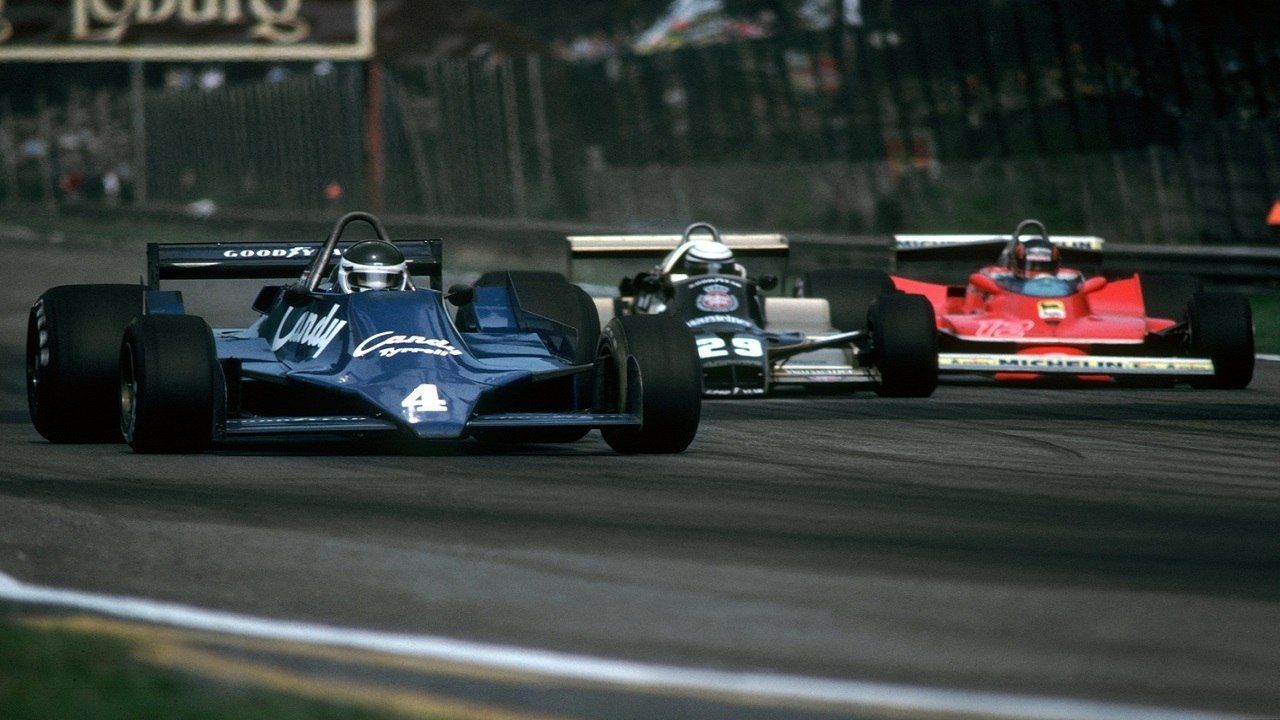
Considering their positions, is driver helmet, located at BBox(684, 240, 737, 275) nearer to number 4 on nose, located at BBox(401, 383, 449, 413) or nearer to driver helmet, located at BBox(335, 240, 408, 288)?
driver helmet, located at BBox(335, 240, 408, 288)

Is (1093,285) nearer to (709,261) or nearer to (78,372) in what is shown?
(709,261)

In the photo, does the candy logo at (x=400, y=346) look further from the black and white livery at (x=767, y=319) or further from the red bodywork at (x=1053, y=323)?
the red bodywork at (x=1053, y=323)

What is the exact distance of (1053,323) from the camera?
14.7 m

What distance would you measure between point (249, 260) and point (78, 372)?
5.00 feet

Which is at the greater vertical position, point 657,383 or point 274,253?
point 274,253

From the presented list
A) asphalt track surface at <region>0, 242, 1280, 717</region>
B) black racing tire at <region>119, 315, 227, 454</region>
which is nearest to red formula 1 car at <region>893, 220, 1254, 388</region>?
asphalt track surface at <region>0, 242, 1280, 717</region>

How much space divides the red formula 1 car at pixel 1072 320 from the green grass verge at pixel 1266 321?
193 centimetres

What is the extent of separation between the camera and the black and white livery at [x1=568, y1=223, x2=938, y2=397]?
1312 cm

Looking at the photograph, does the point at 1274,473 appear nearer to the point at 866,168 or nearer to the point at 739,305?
the point at 739,305

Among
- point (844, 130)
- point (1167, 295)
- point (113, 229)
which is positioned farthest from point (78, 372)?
point (113, 229)

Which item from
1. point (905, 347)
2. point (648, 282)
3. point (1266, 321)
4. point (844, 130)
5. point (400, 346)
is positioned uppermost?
point (844, 130)

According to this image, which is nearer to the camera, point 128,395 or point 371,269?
point 128,395

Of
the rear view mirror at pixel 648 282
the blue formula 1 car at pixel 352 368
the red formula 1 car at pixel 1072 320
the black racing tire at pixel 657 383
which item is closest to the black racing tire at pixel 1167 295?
the red formula 1 car at pixel 1072 320

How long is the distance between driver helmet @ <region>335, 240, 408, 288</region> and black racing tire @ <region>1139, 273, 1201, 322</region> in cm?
686
